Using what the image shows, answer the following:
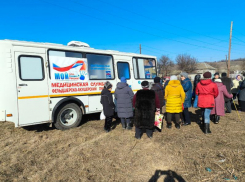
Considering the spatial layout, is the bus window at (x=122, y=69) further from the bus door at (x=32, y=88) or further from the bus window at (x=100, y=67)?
the bus door at (x=32, y=88)

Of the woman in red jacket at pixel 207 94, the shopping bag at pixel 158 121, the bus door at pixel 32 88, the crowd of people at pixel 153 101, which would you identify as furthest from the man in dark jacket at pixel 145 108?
the bus door at pixel 32 88

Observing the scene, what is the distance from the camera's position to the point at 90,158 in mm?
4172

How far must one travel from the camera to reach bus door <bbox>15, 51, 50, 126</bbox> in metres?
5.41

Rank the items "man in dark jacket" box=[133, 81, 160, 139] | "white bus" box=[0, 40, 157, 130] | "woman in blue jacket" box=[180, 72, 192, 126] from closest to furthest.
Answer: "man in dark jacket" box=[133, 81, 160, 139], "white bus" box=[0, 40, 157, 130], "woman in blue jacket" box=[180, 72, 192, 126]

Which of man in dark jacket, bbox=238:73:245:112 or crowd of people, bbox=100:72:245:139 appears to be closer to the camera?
crowd of people, bbox=100:72:245:139

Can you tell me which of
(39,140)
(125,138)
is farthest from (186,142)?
(39,140)

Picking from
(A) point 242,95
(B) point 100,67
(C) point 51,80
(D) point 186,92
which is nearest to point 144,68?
(B) point 100,67

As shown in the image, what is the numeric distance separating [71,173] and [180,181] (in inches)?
76.6

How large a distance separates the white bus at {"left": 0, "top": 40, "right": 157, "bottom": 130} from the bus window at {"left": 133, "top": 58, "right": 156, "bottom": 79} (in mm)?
1193

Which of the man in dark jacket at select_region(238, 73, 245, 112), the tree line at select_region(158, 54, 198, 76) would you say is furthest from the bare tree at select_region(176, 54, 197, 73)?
the man in dark jacket at select_region(238, 73, 245, 112)

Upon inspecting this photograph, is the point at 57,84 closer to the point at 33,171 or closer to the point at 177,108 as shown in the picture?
the point at 33,171

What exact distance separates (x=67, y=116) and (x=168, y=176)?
4.20m

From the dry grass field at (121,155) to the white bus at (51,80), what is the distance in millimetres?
693

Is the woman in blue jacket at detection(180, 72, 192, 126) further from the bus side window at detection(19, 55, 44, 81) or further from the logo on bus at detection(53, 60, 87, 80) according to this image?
the bus side window at detection(19, 55, 44, 81)
